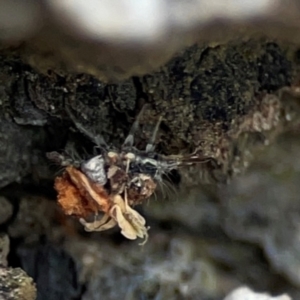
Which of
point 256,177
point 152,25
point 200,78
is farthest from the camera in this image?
point 256,177

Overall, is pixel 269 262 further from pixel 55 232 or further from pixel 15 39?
pixel 15 39

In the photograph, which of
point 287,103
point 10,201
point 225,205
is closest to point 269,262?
point 225,205

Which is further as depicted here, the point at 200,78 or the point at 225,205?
the point at 225,205

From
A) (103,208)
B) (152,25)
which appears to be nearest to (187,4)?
(152,25)

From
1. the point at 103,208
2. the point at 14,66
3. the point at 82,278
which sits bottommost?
the point at 82,278

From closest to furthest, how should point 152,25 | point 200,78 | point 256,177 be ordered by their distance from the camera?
point 152,25, point 200,78, point 256,177

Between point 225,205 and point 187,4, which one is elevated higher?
point 187,4

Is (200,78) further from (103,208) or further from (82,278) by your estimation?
(82,278)
